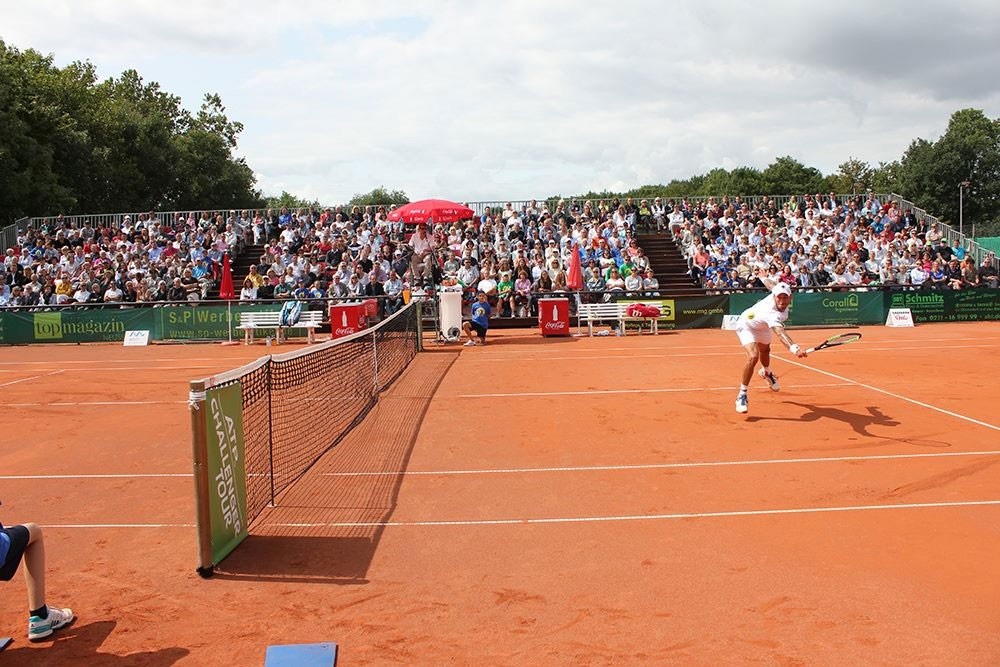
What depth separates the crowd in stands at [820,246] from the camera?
27609 mm

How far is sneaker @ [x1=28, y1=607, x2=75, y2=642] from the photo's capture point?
522cm

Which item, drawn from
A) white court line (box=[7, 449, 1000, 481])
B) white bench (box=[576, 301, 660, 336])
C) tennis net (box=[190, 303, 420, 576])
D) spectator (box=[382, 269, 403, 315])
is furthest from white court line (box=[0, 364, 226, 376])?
white bench (box=[576, 301, 660, 336])

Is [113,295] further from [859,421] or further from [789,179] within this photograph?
[789,179]

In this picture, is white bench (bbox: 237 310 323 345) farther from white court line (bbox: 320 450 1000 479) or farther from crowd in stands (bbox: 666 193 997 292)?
white court line (bbox: 320 450 1000 479)

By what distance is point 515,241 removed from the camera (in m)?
29.9

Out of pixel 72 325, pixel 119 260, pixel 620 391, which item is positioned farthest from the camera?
pixel 119 260

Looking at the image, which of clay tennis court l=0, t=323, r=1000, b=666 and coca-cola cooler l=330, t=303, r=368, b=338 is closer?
clay tennis court l=0, t=323, r=1000, b=666

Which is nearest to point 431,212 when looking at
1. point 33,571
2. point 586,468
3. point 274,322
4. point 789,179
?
point 274,322

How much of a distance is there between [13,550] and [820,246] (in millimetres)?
28769

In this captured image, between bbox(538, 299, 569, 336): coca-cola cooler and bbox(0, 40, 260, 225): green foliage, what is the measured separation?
3045cm

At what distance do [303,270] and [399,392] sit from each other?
49.3ft

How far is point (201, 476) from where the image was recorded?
6.19 meters

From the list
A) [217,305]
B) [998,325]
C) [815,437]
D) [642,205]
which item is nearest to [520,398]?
[815,437]

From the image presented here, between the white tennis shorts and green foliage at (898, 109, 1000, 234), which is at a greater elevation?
green foliage at (898, 109, 1000, 234)
